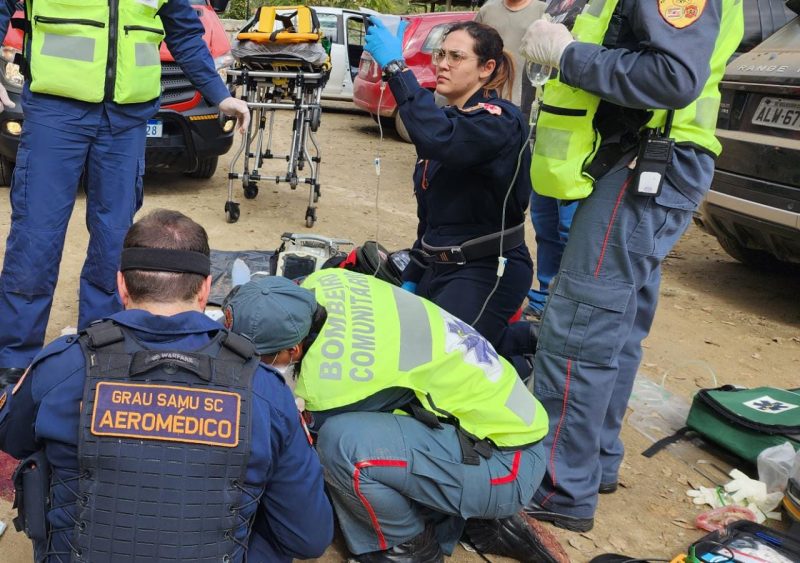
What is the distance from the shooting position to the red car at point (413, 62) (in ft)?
29.5

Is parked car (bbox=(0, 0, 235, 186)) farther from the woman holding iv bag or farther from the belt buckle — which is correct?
the belt buckle

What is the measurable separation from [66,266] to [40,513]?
3340 millimetres

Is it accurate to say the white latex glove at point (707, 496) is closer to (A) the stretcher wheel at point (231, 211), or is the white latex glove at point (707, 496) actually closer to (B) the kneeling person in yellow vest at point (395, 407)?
(B) the kneeling person in yellow vest at point (395, 407)

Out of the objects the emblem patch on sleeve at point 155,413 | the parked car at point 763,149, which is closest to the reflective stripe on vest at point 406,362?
the emblem patch on sleeve at point 155,413

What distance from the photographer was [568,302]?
2.64 metres

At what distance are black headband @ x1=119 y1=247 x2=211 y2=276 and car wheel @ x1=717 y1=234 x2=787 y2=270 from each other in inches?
184

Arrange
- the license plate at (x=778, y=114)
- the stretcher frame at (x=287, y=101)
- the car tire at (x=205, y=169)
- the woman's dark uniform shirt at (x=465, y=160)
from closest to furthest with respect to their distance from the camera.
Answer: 1. the woman's dark uniform shirt at (x=465, y=160)
2. the license plate at (x=778, y=114)
3. the stretcher frame at (x=287, y=101)
4. the car tire at (x=205, y=169)

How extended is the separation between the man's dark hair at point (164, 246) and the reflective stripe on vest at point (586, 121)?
1195 mm

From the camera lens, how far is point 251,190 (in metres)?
6.60

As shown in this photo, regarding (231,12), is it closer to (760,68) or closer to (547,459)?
(760,68)

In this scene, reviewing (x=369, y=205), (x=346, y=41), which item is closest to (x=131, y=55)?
(x=369, y=205)

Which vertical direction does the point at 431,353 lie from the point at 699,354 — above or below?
above

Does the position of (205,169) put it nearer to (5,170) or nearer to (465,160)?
(5,170)

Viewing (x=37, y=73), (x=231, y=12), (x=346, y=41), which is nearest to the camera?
(x=37, y=73)
